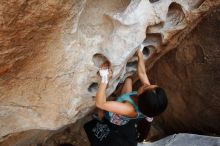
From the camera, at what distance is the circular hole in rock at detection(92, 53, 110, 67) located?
87.1 inches

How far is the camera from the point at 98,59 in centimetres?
223

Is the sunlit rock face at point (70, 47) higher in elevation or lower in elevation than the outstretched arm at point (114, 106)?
higher

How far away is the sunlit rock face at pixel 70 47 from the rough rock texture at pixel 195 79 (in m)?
0.13

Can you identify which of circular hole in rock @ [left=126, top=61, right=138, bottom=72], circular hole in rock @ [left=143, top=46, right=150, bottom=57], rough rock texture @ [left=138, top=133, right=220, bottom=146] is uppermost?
circular hole in rock @ [left=143, top=46, right=150, bottom=57]

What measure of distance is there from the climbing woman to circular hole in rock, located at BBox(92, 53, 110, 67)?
7cm

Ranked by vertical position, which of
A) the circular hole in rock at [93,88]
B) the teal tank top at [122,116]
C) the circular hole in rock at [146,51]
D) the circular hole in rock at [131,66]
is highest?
the circular hole in rock at [146,51]

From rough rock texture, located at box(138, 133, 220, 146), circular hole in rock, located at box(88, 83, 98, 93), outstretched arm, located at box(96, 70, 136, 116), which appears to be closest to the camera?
outstretched arm, located at box(96, 70, 136, 116)

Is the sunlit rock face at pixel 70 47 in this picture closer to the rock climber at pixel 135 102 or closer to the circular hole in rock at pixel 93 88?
the circular hole in rock at pixel 93 88

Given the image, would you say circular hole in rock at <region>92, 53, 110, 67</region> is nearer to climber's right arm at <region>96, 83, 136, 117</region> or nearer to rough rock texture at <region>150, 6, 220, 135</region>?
climber's right arm at <region>96, 83, 136, 117</region>

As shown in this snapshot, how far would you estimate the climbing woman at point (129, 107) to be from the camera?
1.87 meters

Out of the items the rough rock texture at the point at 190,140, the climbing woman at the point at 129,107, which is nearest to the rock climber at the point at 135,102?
the climbing woman at the point at 129,107

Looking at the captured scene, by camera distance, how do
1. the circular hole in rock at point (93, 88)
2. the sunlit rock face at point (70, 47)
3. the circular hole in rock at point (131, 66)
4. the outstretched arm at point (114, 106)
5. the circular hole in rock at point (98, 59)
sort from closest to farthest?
the sunlit rock face at point (70, 47), the outstretched arm at point (114, 106), the circular hole in rock at point (98, 59), the circular hole in rock at point (93, 88), the circular hole in rock at point (131, 66)

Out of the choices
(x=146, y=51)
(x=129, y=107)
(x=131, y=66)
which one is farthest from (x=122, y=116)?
(x=146, y=51)

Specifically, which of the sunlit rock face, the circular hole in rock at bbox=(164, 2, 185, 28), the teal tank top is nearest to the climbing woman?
the teal tank top
